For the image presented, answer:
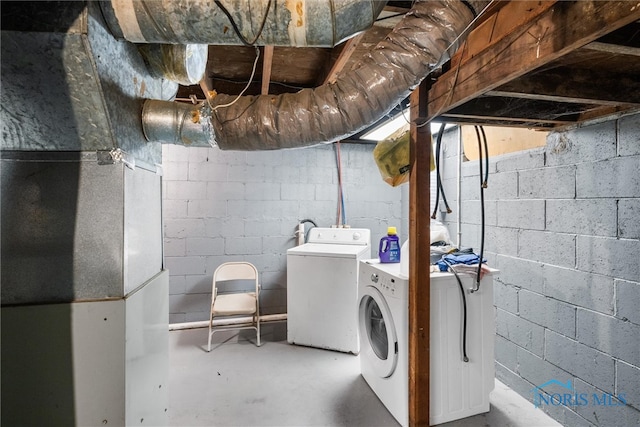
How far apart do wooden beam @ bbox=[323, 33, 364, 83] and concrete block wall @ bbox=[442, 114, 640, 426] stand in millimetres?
1365

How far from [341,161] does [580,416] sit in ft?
9.09

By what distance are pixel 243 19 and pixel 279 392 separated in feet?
7.17

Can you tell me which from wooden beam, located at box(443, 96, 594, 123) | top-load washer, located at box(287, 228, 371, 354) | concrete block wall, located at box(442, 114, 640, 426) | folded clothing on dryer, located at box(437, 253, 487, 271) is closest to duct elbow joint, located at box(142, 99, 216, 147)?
wooden beam, located at box(443, 96, 594, 123)

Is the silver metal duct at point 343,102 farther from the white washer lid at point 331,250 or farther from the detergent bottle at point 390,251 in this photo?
the white washer lid at point 331,250

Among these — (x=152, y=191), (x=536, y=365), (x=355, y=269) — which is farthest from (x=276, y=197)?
(x=536, y=365)

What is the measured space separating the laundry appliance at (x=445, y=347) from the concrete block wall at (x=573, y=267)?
0.38 metres

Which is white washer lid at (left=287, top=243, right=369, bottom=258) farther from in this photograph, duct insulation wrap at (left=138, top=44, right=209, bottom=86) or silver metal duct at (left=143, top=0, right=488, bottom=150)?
duct insulation wrap at (left=138, top=44, right=209, bottom=86)

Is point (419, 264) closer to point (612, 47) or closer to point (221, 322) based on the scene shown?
point (612, 47)

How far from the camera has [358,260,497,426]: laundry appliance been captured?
1.65 m

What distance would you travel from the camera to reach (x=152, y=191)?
1.22 m

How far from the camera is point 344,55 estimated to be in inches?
58.1

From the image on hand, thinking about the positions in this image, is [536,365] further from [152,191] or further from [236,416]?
[152,191]

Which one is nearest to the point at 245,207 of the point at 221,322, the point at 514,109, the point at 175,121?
the point at 221,322

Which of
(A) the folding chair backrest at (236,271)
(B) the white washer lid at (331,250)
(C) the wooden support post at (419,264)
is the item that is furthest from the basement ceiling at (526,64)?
(A) the folding chair backrest at (236,271)
